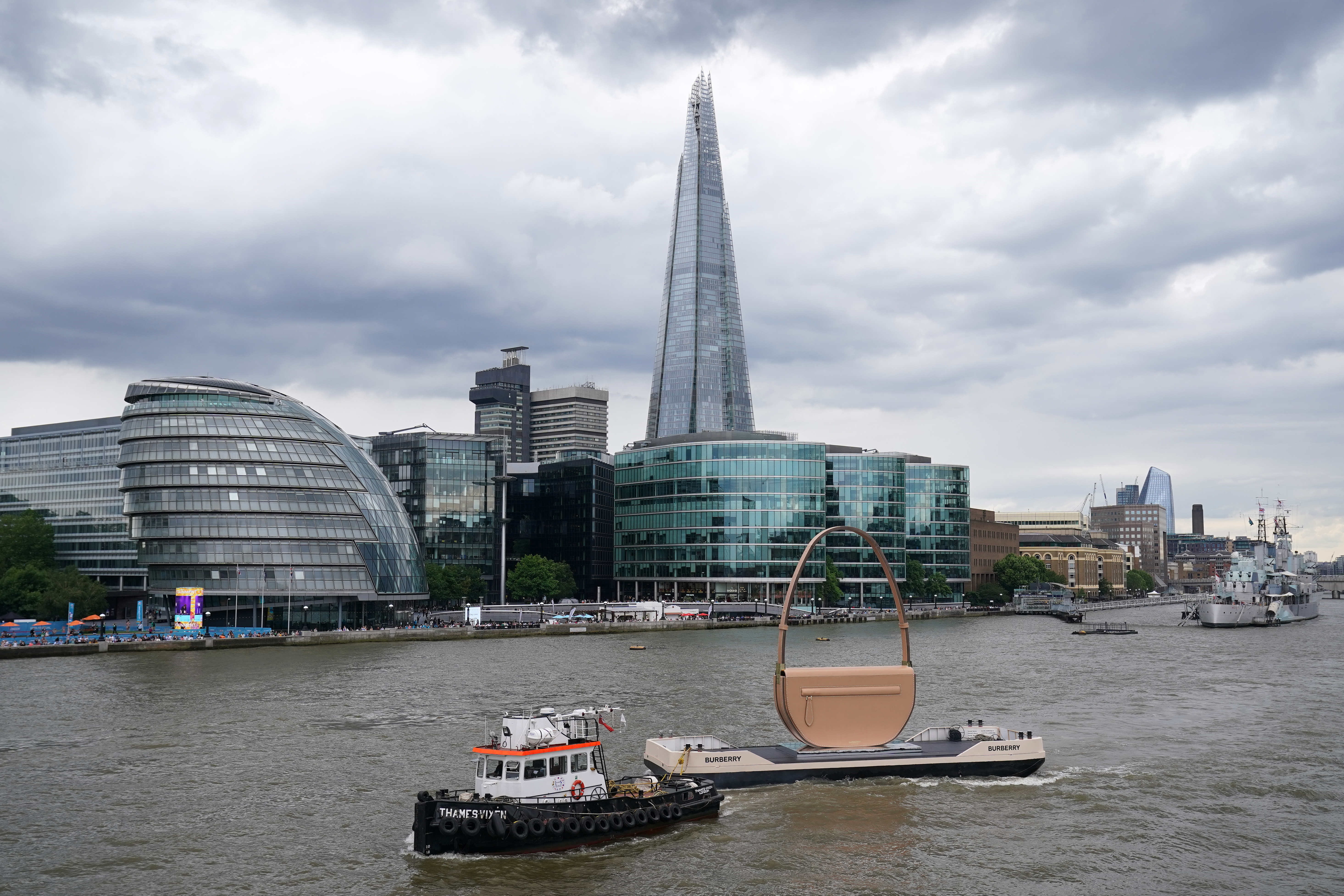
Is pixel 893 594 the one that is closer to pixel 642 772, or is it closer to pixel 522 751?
pixel 642 772

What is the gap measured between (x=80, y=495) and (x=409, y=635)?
6603cm

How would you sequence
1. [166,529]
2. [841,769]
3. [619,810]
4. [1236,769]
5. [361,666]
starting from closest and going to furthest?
[619,810] < [841,769] < [1236,769] < [361,666] < [166,529]

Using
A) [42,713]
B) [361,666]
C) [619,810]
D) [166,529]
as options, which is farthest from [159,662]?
[619,810]

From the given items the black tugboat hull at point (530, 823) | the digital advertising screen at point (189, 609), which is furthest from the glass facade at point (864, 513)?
the black tugboat hull at point (530, 823)

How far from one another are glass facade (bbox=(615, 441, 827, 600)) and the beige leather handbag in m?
134

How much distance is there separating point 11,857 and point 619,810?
1678 centimetres

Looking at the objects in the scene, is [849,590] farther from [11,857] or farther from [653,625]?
[11,857]

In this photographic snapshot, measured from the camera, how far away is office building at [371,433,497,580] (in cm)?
18538

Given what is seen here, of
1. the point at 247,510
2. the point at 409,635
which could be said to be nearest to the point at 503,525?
the point at 247,510

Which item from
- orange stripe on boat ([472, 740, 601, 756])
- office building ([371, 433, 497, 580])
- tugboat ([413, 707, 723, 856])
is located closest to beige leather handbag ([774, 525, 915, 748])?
tugboat ([413, 707, 723, 856])

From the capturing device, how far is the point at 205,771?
4266 cm

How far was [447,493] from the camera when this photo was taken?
188m

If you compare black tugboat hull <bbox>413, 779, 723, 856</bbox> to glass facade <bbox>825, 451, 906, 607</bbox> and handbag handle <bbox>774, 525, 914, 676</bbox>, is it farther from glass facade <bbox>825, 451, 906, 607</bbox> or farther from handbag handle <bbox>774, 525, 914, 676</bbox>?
glass facade <bbox>825, 451, 906, 607</bbox>

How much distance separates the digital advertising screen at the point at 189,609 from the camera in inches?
4309
